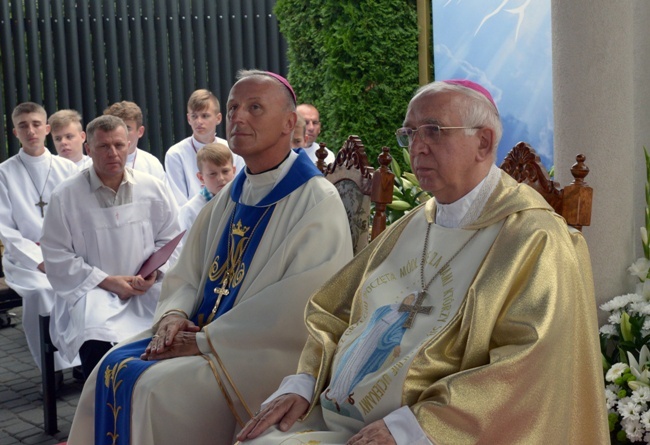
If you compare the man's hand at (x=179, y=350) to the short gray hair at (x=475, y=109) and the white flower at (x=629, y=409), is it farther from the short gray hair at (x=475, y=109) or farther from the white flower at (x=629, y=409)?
the white flower at (x=629, y=409)

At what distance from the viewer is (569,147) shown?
3.51m

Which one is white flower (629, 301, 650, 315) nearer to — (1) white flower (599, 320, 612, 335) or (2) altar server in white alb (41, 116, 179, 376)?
(1) white flower (599, 320, 612, 335)

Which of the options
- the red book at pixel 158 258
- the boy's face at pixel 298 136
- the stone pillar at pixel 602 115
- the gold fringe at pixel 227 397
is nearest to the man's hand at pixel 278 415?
the gold fringe at pixel 227 397

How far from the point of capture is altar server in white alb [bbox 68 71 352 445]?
3.40 m

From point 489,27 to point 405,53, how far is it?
1.17m

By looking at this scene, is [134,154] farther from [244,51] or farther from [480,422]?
[480,422]

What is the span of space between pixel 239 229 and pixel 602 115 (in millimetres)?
1561

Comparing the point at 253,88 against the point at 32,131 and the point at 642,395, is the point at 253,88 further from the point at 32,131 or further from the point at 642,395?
the point at 32,131

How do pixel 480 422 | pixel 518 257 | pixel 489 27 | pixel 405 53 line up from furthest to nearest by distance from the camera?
pixel 405 53, pixel 489 27, pixel 518 257, pixel 480 422

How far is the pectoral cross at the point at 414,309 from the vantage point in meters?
2.60

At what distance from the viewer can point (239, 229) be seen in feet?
12.6

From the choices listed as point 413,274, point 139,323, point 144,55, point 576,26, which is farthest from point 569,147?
point 144,55

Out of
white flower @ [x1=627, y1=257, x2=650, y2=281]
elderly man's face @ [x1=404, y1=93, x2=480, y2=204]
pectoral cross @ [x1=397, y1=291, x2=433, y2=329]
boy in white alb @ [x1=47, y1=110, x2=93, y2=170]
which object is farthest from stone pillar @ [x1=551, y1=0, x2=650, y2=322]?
boy in white alb @ [x1=47, y1=110, x2=93, y2=170]

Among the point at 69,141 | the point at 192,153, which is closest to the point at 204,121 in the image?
the point at 192,153
